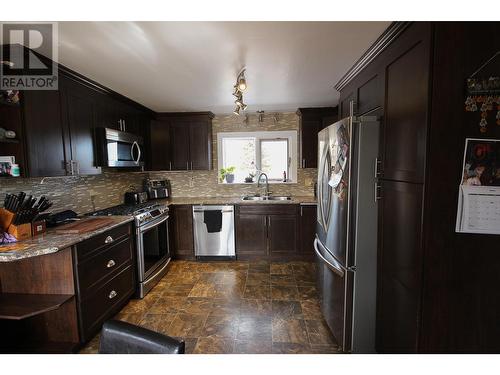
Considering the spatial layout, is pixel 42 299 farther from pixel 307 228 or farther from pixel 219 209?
pixel 307 228

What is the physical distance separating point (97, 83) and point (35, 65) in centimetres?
62

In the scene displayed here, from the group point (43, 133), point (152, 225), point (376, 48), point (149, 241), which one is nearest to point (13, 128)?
point (43, 133)

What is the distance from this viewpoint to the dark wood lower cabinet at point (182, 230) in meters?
3.46

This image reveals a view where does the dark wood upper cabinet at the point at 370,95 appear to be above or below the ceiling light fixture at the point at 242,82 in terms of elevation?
below

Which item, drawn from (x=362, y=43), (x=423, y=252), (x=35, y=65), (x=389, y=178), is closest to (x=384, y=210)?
(x=389, y=178)

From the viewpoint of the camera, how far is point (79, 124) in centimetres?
220

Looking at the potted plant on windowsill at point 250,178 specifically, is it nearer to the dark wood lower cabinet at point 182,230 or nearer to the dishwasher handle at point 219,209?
the dishwasher handle at point 219,209

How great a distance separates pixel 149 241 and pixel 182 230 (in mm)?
735

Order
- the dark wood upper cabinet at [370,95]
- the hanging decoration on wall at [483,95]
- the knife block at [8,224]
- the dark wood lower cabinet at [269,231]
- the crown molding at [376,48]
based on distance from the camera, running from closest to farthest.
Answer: the hanging decoration on wall at [483,95], the crown molding at [376,48], the dark wood upper cabinet at [370,95], the knife block at [8,224], the dark wood lower cabinet at [269,231]

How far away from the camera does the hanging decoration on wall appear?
3.35ft

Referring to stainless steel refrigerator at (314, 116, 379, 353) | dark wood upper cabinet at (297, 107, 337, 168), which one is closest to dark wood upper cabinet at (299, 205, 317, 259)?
dark wood upper cabinet at (297, 107, 337, 168)

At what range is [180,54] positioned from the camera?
5.68ft

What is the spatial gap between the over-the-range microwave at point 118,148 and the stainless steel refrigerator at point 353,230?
2.23 metres

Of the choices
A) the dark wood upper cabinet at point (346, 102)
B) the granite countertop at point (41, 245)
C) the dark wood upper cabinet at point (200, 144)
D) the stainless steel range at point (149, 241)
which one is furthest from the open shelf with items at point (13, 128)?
the dark wood upper cabinet at point (346, 102)
